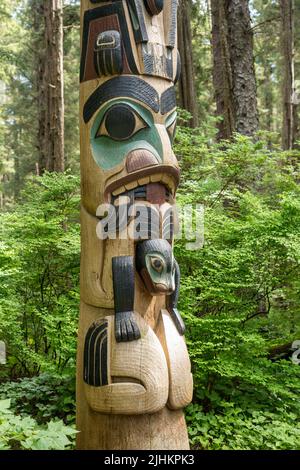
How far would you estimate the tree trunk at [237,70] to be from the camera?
283 inches

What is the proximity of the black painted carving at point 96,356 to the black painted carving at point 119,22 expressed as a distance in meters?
1.64

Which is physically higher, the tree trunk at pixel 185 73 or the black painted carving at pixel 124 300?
the tree trunk at pixel 185 73

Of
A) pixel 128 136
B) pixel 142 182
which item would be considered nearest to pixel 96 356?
pixel 142 182

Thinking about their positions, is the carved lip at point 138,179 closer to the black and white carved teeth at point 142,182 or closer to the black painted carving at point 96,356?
the black and white carved teeth at point 142,182

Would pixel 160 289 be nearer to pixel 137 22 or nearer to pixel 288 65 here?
pixel 137 22

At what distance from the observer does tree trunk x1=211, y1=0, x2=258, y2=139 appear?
23.5 ft

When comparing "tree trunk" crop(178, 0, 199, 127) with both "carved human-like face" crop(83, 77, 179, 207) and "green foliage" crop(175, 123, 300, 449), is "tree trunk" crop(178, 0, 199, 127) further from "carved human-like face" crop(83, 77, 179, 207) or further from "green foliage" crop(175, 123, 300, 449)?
"carved human-like face" crop(83, 77, 179, 207)

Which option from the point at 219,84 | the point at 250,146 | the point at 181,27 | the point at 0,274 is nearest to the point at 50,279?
the point at 0,274

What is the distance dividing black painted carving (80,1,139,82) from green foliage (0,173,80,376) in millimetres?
1953

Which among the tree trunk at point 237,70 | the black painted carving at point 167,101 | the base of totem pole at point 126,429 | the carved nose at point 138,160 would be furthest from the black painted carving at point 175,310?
the tree trunk at point 237,70

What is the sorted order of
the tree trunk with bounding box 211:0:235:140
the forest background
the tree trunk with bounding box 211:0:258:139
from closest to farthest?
1. the forest background
2. the tree trunk with bounding box 211:0:258:139
3. the tree trunk with bounding box 211:0:235:140

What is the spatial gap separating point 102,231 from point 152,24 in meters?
1.41

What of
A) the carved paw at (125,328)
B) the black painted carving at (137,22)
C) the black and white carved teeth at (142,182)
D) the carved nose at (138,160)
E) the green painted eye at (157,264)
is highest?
the black painted carving at (137,22)

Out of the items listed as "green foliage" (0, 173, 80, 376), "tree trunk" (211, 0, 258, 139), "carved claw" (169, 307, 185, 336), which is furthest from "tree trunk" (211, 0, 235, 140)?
"carved claw" (169, 307, 185, 336)
